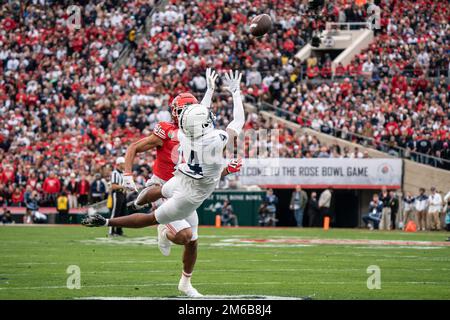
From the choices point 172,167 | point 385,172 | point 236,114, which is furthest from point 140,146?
point 385,172

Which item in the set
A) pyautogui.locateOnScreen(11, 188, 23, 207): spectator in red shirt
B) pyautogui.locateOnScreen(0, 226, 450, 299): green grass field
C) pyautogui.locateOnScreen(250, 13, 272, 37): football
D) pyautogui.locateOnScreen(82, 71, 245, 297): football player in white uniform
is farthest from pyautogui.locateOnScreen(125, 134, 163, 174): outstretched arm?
pyautogui.locateOnScreen(11, 188, 23, 207): spectator in red shirt

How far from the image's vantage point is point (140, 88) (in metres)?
35.3

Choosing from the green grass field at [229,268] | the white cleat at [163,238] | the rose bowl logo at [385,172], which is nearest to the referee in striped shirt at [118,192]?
the green grass field at [229,268]

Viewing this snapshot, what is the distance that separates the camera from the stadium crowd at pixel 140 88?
1243 inches

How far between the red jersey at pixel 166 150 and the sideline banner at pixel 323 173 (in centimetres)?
1876

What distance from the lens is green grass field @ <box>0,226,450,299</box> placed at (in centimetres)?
1062

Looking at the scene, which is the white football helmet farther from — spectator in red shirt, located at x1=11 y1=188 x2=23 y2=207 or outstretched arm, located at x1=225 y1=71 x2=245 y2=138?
spectator in red shirt, located at x1=11 y1=188 x2=23 y2=207

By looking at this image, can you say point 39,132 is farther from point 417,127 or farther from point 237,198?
point 417,127

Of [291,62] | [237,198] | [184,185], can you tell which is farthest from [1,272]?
[291,62]

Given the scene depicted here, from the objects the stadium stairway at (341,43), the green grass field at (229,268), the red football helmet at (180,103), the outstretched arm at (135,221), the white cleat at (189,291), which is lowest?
the green grass field at (229,268)

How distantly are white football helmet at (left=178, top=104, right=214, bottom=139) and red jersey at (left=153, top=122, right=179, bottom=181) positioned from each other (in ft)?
4.25

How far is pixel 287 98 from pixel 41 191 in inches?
371

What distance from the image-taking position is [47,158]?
3284 centimetres

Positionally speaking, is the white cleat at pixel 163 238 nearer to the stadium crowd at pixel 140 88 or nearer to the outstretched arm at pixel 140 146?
the outstretched arm at pixel 140 146
